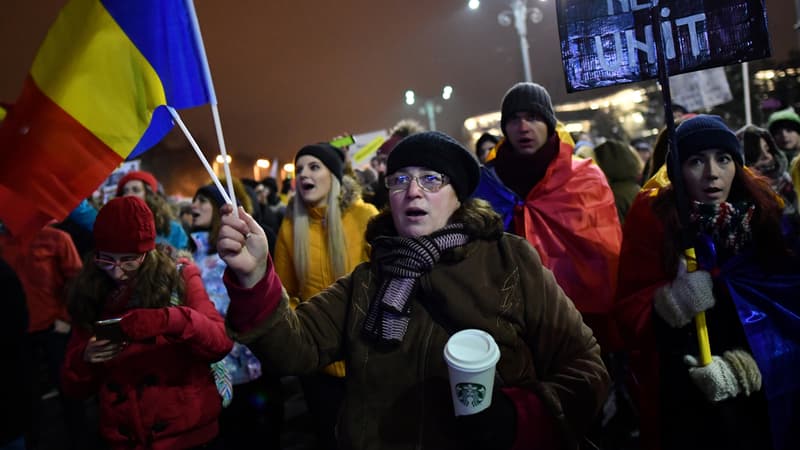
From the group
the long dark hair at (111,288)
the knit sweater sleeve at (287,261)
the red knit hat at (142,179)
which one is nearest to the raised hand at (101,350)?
the long dark hair at (111,288)

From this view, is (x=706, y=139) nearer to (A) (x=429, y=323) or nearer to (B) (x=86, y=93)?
(A) (x=429, y=323)

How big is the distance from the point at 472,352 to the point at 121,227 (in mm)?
2190

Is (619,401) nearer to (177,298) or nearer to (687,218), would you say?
(687,218)

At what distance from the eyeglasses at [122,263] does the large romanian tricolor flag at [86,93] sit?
688mm

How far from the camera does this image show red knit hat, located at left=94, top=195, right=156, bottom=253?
9.60ft

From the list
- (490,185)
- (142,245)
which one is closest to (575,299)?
(490,185)

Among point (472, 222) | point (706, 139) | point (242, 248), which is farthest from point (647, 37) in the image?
point (242, 248)

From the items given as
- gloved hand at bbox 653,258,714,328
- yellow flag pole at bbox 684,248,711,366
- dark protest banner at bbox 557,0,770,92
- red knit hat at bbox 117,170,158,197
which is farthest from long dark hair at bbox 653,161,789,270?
red knit hat at bbox 117,170,158,197

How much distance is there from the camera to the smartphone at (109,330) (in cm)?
261

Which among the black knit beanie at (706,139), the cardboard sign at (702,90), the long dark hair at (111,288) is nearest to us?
the black knit beanie at (706,139)

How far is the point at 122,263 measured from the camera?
3.02 m

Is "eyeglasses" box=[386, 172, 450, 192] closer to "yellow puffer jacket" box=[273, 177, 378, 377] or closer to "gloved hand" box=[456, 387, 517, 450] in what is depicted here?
"gloved hand" box=[456, 387, 517, 450]

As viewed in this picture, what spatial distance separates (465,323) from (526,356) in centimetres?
30

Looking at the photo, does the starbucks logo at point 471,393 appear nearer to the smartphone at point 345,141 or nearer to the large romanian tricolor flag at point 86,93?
the large romanian tricolor flag at point 86,93
